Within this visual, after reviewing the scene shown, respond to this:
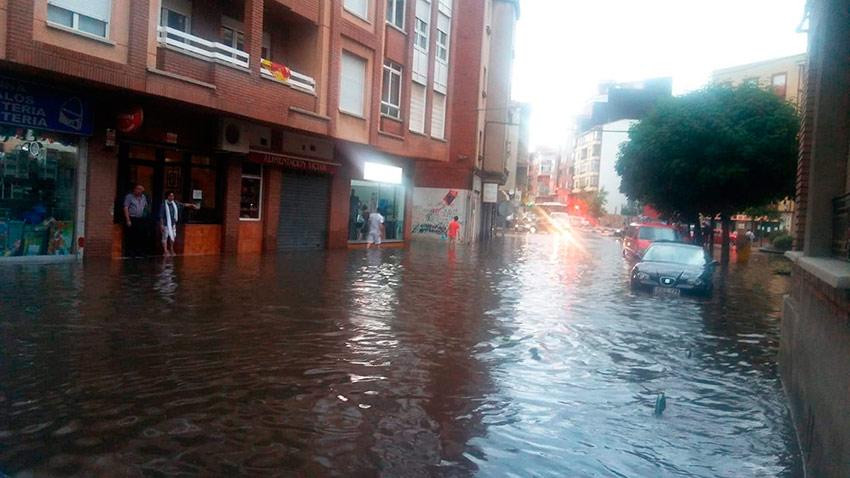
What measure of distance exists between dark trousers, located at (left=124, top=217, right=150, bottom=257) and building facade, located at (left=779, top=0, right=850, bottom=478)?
15.1 meters

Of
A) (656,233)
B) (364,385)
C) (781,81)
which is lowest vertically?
(364,385)

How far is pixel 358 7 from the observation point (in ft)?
Answer: 80.7

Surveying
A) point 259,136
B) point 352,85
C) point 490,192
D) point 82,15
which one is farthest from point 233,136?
point 490,192

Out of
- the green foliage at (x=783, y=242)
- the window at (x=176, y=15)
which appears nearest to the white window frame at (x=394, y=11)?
the window at (x=176, y=15)

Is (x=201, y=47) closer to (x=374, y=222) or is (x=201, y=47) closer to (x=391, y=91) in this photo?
(x=391, y=91)

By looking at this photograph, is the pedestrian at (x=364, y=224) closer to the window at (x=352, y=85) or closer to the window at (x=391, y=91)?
the window at (x=391, y=91)

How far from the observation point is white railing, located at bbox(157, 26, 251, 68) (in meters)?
16.4

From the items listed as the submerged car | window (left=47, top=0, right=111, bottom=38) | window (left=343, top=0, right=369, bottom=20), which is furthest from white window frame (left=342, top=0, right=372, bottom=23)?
the submerged car

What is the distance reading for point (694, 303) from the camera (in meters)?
16.2

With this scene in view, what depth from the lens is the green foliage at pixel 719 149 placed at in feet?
95.5

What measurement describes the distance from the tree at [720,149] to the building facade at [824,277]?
2132cm

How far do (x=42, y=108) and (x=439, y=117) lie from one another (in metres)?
20.0

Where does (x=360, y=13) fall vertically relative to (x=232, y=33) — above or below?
above

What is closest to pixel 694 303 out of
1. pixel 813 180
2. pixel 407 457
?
pixel 813 180
